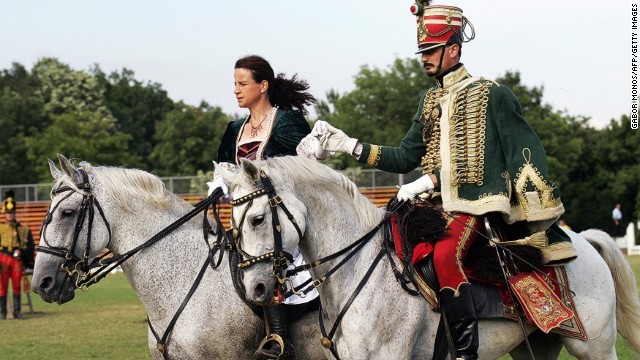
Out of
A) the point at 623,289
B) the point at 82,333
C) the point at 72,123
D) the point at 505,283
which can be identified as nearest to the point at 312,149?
the point at 505,283

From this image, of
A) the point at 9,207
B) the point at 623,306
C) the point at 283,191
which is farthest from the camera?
the point at 9,207

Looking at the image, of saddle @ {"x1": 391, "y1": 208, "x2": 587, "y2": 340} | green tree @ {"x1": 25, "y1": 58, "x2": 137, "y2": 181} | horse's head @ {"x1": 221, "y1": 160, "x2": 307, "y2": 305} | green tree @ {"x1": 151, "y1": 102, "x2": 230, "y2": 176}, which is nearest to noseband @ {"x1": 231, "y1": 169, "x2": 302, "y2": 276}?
horse's head @ {"x1": 221, "y1": 160, "x2": 307, "y2": 305}

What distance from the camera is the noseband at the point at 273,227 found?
19.1ft

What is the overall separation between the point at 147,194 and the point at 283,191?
1.79 m

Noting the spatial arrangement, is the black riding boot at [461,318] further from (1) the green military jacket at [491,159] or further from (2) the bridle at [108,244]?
(2) the bridle at [108,244]

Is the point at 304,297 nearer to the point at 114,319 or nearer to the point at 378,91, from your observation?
the point at 114,319

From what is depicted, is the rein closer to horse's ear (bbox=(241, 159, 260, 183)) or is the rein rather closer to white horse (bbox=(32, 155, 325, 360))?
horse's ear (bbox=(241, 159, 260, 183))

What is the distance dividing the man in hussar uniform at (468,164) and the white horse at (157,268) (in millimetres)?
1391

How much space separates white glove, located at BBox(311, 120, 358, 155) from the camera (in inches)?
260

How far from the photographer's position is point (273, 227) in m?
5.92

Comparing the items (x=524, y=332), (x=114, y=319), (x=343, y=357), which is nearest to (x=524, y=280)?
(x=524, y=332)

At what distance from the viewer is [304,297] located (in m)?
7.32

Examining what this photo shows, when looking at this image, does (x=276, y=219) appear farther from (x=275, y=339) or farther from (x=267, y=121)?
(x=267, y=121)

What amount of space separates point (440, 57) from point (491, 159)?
31.7 inches
